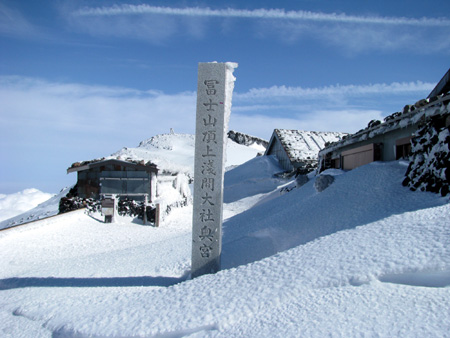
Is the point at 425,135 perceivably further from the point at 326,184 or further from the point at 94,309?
the point at 94,309

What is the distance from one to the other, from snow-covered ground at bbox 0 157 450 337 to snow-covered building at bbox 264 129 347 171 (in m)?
13.0

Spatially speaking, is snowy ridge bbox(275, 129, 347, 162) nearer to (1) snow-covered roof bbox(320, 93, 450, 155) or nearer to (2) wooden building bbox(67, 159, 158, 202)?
(2) wooden building bbox(67, 159, 158, 202)

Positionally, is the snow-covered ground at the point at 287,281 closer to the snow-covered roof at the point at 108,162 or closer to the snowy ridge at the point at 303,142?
the snow-covered roof at the point at 108,162

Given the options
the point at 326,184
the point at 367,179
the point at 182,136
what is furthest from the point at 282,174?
the point at 182,136

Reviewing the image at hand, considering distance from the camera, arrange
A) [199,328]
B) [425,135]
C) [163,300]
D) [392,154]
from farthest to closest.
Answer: [392,154], [425,135], [163,300], [199,328]

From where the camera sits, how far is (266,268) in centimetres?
475

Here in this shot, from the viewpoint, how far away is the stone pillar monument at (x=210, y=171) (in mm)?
6094

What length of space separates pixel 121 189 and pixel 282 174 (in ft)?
35.1

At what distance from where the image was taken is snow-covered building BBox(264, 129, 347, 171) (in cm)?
2164

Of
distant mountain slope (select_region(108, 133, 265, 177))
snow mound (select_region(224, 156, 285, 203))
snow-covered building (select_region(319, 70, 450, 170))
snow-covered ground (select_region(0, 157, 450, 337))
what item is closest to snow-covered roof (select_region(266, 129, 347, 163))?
snow mound (select_region(224, 156, 285, 203))

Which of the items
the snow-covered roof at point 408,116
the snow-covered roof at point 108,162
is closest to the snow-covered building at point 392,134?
the snow-covered roof at point 408,116

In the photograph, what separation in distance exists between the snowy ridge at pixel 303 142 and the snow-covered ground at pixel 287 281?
1344 centimetres

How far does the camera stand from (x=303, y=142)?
78.2ft

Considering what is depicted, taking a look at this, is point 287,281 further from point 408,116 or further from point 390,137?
point 390,137
